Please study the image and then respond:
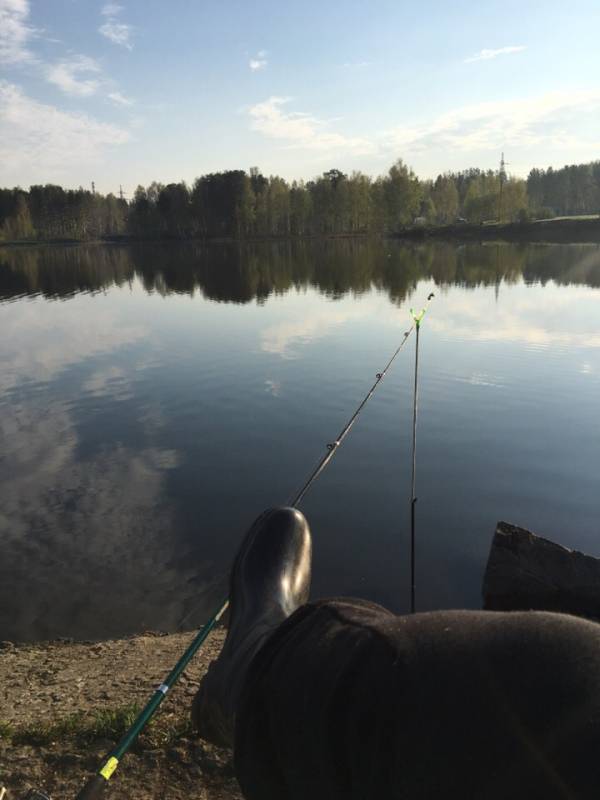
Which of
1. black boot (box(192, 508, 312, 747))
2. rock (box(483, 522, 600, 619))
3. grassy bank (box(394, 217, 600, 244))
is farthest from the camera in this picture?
grassy bank (box(394, 217, 600, 244))

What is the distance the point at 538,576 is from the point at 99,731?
4107mm

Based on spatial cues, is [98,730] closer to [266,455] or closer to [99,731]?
[99,731]

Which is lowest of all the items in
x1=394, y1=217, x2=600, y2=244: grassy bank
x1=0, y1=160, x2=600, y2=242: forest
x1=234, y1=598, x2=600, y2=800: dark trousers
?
x1=234, y1=598, x2=600, y2=800: dark trousers

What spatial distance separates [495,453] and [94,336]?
16327mm

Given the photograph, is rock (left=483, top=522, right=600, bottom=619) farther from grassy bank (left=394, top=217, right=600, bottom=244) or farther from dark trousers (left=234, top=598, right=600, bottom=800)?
grassy bank (left=394, top=217, right=600, bottom=244)

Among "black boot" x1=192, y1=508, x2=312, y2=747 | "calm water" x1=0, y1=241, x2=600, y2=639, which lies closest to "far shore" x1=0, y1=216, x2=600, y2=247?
"calm water" x1=0, y1=241, x2=600, y2=639

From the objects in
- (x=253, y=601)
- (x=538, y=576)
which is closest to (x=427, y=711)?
(x=253, y=601)

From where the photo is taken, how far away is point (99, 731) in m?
3.29

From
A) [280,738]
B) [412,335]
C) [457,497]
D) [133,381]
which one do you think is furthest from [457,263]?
[280,738]

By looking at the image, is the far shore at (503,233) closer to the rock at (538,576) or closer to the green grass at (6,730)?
the rock at (538,576)

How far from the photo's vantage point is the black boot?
2184 mm

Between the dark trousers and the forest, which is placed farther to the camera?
the forest

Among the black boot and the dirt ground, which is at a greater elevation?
the black boot

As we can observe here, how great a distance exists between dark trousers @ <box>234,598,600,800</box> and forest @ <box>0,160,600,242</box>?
337 feet
